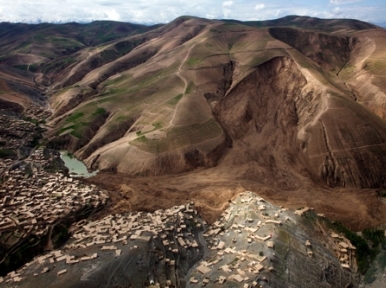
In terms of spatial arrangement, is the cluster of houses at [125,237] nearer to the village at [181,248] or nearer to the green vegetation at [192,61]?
the village at [181,248]

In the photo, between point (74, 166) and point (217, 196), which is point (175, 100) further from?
point (217, 196)

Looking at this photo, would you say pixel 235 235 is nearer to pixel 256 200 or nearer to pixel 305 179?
pixel 256 200

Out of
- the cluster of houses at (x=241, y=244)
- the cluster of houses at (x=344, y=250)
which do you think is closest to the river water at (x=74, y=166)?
the cluster of houses at (x=241, y=244)

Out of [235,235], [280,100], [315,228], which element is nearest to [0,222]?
[235,235]

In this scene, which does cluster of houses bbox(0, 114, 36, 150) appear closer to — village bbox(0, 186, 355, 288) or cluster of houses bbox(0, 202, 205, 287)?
cluster of houses bbox(0, 202, 205, 287)

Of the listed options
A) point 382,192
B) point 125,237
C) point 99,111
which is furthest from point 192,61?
point 125,237

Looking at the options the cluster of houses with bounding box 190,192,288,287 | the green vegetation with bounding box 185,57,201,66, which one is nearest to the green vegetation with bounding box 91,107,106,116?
the green vegetation with bounding box 185,57,201,66
